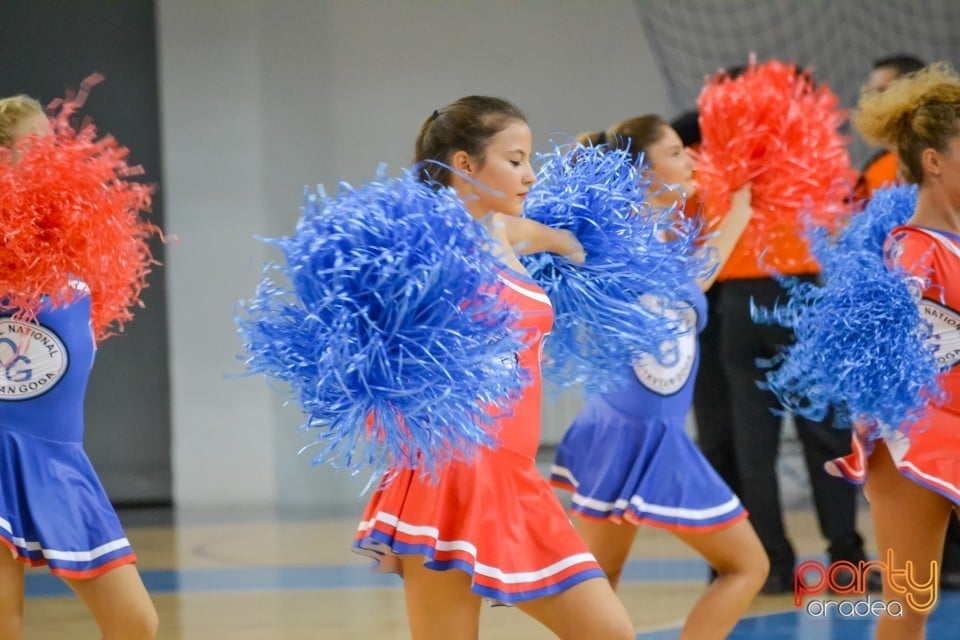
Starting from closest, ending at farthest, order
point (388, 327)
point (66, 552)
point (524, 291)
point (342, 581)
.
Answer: point (388, 327)
point (524, 291)
point (66, 552)
point (342, 581)

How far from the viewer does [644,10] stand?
7.69 meters

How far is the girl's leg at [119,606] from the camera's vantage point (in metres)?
2.86

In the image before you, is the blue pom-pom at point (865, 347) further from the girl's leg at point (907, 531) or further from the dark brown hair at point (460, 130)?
the dark brown hair at point (460, 130)

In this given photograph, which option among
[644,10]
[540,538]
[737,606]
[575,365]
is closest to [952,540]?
[737,606]

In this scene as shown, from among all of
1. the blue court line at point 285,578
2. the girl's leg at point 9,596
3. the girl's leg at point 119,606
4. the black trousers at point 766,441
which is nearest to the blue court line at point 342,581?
the blue court line at point 285,578

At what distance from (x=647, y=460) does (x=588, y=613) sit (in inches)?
44.3

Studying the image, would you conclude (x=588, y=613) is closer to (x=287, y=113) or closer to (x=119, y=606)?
(x=119, y=606)

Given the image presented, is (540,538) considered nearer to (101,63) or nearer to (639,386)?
(639,386)

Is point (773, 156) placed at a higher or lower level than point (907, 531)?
higher

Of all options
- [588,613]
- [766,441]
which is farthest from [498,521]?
[766,441]

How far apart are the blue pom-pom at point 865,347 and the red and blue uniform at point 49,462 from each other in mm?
1473

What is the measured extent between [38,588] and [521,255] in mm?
3220

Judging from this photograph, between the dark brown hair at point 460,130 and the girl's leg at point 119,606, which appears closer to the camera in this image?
the dark brown hair at point 460,130

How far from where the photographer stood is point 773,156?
3.69 m
